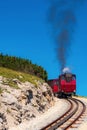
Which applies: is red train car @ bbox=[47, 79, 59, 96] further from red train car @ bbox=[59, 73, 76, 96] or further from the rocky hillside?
the rocky hillside

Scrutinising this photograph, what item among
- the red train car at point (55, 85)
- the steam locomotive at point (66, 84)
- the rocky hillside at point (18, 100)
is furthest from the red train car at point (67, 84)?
Result: the rocky hillside at point (18, 100)

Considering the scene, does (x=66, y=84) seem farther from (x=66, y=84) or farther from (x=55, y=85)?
(x=55, y=85)

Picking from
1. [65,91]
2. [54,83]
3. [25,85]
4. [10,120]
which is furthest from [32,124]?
[54,83]

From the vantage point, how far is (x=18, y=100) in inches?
1205

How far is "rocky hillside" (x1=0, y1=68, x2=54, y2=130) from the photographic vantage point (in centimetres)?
2723

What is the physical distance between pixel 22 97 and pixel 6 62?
40.6 feet

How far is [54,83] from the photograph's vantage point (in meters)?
59.1

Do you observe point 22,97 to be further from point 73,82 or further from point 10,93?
point 73,82

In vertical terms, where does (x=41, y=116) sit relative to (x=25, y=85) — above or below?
below

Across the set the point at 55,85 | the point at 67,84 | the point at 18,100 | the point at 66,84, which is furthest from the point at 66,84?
the point at 18,100

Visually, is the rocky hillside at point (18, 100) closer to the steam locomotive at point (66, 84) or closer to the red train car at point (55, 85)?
the steam locomotive at point (66, 84)

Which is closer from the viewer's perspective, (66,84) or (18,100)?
(18,100)

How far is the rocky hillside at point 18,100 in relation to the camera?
27234mm

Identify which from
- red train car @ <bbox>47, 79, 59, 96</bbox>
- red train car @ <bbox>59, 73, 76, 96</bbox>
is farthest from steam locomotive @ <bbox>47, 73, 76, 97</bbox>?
red train car @ <bbox>47, 79, 59, 96</bbox>
